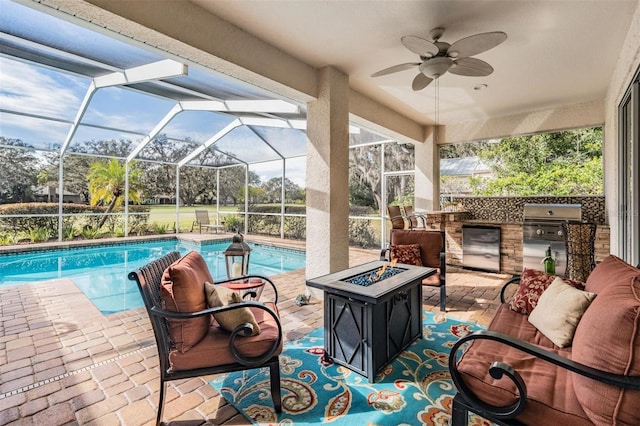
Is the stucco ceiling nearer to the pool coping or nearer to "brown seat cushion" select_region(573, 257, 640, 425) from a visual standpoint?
"brown seat cushion" select_region(573, 257, 640, 425)

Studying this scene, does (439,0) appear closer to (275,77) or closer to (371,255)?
(275,77)

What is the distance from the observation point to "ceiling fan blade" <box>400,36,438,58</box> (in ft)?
8.67

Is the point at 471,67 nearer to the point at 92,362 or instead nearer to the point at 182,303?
the point at 182,303

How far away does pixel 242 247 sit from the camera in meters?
2.90

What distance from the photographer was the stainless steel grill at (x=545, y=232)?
16.6 ft

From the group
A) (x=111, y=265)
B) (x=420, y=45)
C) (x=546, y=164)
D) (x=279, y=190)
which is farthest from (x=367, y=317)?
(x=279, y=190)

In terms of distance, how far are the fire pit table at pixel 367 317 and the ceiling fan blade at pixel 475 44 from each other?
2082 millimetres

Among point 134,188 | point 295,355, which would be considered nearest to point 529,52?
point 295,355

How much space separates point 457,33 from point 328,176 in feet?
6.84

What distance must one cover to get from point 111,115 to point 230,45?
5809 mm

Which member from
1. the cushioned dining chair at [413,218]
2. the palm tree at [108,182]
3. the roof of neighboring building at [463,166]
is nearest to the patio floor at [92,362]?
the cushioned dining chair at [413,218]

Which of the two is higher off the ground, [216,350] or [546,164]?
[546,164]

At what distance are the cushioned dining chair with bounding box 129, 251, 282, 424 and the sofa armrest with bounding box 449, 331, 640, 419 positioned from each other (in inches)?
42.0

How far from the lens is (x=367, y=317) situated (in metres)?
2.26
